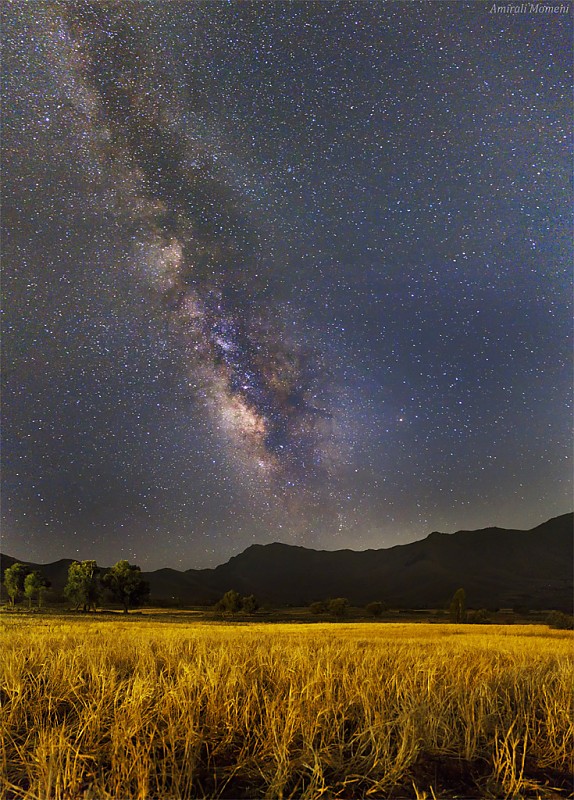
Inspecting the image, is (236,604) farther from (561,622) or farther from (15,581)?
(561,622)

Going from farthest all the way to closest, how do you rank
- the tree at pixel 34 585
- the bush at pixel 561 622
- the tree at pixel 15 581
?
the tree at pixel 15 581 < the tree at pixel 34 585 < the bush at pixel 561 622

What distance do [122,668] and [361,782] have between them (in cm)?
563

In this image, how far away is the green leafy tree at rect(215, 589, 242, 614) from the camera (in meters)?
79.6

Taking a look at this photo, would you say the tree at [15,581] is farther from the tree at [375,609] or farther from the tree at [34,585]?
the tree at [375,609]

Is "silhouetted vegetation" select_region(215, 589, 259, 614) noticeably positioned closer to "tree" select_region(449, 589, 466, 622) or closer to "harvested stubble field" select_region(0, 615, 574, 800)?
"tree" select_region(449, 589, 466, 622)

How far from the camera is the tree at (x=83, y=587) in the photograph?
69.2 meters

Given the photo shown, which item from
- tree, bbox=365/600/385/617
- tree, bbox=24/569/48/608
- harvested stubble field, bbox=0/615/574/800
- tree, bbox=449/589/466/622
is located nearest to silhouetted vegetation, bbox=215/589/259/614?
tree, bbox=365/600/385/617

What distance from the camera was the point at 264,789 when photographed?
4.27m

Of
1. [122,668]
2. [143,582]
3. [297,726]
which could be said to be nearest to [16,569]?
[143,582]

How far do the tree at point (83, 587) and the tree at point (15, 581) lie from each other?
37.3 feet

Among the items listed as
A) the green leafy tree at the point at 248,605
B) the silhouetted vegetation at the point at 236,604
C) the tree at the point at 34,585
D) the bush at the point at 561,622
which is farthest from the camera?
Answer: the green leafy tree at the point at 248,605

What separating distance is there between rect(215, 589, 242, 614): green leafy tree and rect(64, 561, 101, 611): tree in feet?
61.3

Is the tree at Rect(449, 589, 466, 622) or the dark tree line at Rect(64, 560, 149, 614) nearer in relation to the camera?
the dark tree line at Rect(64, 560, 149, 614)

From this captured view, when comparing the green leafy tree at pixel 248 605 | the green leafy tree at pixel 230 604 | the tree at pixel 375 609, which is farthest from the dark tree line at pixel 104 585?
the tree at pixel 375 609
